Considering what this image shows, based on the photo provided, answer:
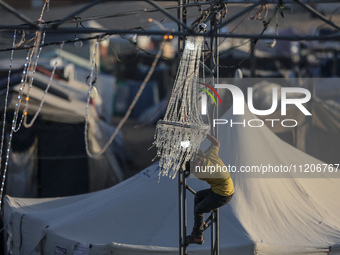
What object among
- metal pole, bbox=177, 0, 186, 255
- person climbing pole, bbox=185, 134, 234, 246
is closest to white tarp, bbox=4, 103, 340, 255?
metal pole, bbox=177, 0, 186, 255

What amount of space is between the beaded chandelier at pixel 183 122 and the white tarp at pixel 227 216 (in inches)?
40.7

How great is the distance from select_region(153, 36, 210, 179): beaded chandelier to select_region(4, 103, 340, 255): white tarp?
3.39 feet

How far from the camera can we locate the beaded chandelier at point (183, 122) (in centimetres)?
495

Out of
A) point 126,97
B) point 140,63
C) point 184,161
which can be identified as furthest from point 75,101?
point 140,63

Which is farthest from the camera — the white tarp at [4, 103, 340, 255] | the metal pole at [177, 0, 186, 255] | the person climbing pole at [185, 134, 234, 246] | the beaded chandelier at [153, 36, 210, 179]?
the white tarp at [4, 103, 340, 255]

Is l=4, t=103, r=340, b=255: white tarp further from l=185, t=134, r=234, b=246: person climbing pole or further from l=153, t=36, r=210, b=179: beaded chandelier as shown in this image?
l=153, t=36, r=210, b=179: beaded chandelier

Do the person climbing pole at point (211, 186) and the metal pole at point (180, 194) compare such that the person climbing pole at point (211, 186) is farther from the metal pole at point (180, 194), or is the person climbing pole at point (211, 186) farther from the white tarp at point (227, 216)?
the white tarp at point (227, 216)

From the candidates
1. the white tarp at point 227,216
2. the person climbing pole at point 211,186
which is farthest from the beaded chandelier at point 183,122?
the white tarp at point 227,216

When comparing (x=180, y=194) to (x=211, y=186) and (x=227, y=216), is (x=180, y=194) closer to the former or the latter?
(x=211, y=186)

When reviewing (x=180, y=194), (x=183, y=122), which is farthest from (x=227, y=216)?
(x=183, y=122)

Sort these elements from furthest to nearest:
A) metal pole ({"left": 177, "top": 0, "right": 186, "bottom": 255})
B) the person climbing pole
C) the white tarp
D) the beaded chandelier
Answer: the white tarp
metal pole ({"left": 177, "top": 0, "right": 186, "bottom": 255})
the person climbing pole
the beaded chandelier

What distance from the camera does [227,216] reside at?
5969mm

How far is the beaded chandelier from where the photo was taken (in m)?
4.95

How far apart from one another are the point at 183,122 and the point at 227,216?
1.42 metres
